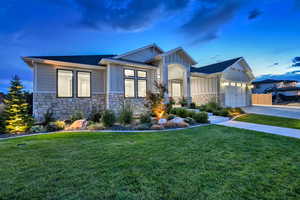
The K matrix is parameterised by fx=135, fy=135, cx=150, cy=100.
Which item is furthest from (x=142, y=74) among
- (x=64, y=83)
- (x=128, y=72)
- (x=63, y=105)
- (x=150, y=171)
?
(x=150, y=171)

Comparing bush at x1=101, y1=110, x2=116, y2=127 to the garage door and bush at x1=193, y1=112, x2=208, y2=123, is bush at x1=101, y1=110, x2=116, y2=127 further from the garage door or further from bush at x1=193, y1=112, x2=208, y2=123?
the garage door

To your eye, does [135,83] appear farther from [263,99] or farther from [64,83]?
[263,99]

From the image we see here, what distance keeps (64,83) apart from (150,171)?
27.9 ft

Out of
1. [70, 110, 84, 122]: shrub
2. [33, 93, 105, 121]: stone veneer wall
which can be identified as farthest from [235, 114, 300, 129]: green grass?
[70, 110, 84, 122]: shrub

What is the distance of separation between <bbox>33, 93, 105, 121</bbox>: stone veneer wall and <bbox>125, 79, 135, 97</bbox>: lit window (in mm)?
1763

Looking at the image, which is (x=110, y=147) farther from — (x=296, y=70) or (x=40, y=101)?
(x=296, y=70)

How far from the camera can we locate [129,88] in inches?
398

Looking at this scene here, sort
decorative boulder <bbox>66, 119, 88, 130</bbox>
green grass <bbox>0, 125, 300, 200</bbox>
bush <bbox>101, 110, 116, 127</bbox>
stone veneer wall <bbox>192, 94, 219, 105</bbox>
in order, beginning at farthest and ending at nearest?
stone veneer wall <bbox>192, 94, 219, 105</bbox> < bush <bbox>101, 110, 116, 127</bbox> < decorative boulder <bbox>66, 119, 88, 130</bbox> < green grass <bbox>0, 125, 300, 200</bbox>

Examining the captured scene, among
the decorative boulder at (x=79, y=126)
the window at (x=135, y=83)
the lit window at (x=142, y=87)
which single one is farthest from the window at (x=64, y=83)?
the lit window at (x=142, y=87)

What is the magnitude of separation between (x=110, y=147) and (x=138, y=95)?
261 inches

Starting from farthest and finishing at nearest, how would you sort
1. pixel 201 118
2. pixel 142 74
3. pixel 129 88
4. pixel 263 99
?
pixel 263 99 → pixel 142 74 → pixel 129 88 → pixel 201 118

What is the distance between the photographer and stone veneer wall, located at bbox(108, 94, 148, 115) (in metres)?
9.21

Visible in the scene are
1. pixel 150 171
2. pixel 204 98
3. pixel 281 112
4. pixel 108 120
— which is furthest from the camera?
pixel 204 98

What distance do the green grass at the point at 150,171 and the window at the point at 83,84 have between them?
5.45m
